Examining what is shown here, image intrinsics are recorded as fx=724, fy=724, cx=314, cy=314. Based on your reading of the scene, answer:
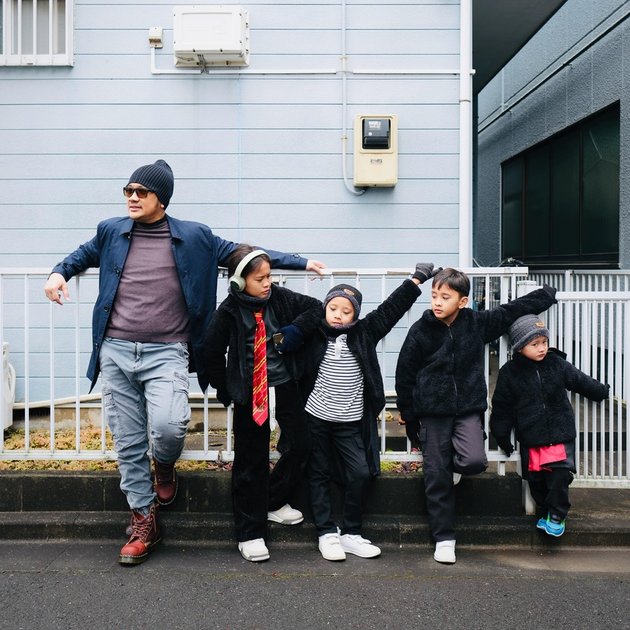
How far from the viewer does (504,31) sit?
7719mm

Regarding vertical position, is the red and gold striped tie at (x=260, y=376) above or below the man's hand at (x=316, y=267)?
below

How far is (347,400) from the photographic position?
375cm

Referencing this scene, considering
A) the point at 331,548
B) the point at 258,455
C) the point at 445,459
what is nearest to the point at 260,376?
the point at 258,455

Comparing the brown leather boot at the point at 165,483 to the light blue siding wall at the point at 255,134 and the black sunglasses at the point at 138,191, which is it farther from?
the light blue siding wall at the point at 255,134

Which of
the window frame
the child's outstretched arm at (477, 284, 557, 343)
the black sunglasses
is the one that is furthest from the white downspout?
the window frame

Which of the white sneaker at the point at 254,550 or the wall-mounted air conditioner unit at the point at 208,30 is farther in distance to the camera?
the wall-mounted air conditioner unit at the point at 208,30

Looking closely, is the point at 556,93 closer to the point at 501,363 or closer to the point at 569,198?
the point at 569,198

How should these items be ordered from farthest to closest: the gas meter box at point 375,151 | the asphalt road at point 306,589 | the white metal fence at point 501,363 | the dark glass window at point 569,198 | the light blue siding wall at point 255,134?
1. the dark glass window at point 569,198
2. the light blue siding wall at point 255,134
3. the gas meter box at point 375,151
4. the white metal fence at point 501,363
5. the asphalt road at point 306,589

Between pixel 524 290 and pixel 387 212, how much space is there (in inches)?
78.2

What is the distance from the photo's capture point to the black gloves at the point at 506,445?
3853 mm

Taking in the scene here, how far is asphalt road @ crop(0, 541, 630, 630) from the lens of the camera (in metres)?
3.02

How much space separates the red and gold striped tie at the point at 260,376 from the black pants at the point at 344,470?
0.31 metres

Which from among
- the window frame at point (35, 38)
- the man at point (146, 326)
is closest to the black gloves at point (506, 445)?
the man at point (146, 326)

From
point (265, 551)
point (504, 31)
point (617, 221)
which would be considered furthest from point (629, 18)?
point (265, 551)
